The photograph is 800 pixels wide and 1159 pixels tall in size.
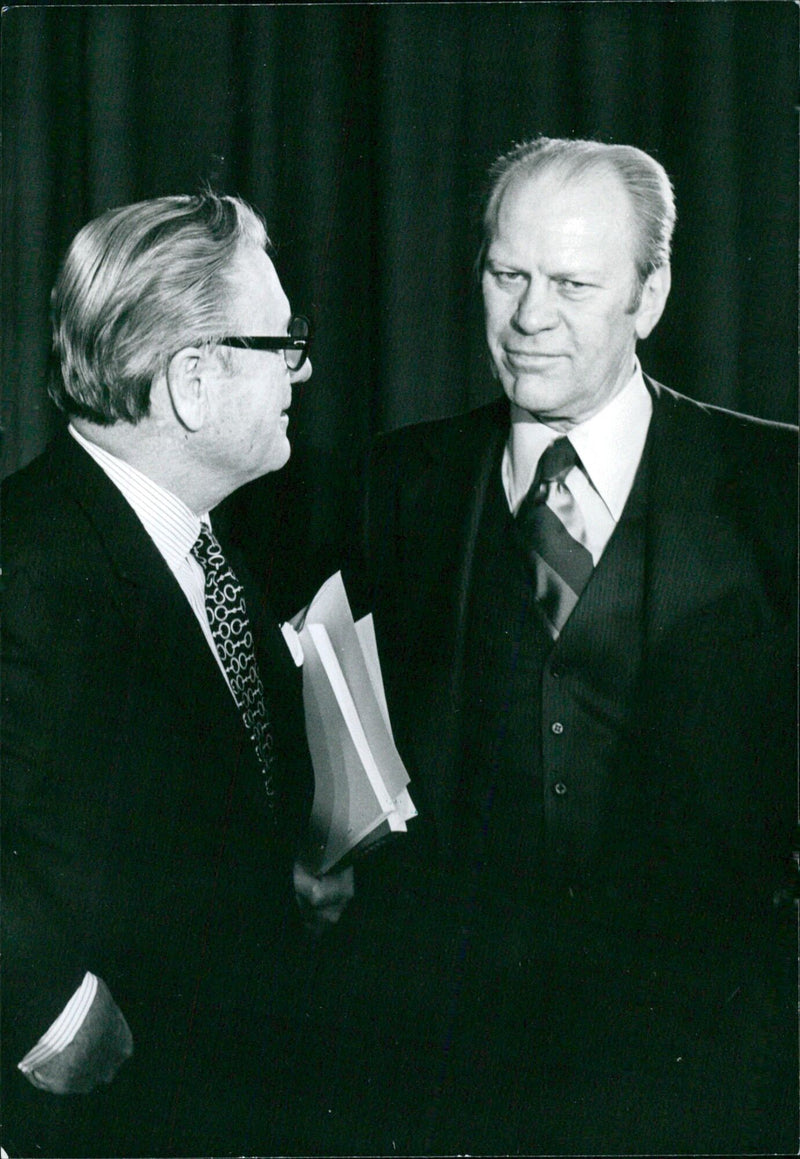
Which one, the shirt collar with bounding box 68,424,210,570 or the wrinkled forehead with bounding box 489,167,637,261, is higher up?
the wrinkled forehead with bounding box 489,167,637,261

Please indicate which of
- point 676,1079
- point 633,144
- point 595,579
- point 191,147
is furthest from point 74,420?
point 676,1079

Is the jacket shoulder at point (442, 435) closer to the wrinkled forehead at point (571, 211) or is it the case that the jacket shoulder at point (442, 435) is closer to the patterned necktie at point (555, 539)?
the patterned necktie at point (555, 539)

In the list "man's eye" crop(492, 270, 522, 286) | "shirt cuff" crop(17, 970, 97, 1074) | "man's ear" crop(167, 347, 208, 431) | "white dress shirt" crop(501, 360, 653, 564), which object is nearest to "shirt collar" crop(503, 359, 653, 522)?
"white dress shirt" crop(501, 360, 653, 564)

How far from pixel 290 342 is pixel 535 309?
13.9 inches

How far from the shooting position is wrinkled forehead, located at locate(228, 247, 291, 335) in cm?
159

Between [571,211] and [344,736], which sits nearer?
[571,211]

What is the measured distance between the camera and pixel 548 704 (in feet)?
5.16

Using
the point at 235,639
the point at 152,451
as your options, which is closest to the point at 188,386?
the point at 152,451

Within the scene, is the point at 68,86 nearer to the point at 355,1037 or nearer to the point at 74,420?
the point at 74,420

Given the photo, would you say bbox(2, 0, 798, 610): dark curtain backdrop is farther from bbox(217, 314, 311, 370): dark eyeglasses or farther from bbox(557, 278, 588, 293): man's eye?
bbox(557, 278, 588, 293): man's eye

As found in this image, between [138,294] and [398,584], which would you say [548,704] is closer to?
[398,584]

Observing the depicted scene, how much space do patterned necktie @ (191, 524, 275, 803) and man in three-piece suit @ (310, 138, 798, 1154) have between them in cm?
20

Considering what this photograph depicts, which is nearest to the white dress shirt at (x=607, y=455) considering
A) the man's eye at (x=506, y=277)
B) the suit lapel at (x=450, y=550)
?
the suit lapel at (x=450, y=550)

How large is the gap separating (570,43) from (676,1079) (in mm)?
1520
